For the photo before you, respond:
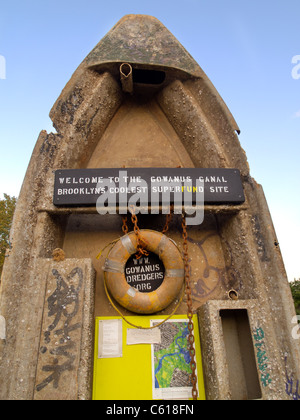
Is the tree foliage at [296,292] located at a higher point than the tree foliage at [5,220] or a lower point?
lower

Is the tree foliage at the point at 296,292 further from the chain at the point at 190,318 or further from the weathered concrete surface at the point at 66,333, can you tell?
the weathered concrete surface at the point at 66,333

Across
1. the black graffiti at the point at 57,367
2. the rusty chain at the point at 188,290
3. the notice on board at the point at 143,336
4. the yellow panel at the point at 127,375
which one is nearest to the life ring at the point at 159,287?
the rusty chain at the point at 188,290

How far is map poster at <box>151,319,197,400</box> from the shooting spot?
214 cm

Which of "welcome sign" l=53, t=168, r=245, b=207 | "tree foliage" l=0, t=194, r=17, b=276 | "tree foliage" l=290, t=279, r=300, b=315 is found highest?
"tree foliage" l=0, t=194, r=17, b=276

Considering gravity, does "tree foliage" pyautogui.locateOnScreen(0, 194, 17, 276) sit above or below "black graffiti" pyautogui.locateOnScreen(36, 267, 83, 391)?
above

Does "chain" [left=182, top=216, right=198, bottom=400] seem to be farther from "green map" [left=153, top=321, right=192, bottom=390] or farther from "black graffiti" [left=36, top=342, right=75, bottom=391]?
"black graffiti" [left=36, top=342, right=75, bottom=391]

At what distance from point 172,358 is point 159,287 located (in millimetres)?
567

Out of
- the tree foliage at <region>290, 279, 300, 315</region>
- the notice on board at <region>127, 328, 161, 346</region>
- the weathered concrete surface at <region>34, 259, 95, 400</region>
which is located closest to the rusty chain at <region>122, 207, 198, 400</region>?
the notice on board at <region>127, 328, 161, 346</region>

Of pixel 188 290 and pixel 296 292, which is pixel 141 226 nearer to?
pixel 188 290

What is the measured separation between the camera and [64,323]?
2012 millimetres

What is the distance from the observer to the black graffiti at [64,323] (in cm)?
189

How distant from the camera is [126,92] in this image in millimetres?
3168

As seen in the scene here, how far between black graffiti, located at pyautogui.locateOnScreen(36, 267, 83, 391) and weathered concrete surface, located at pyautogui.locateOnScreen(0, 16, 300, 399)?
0.03 m
